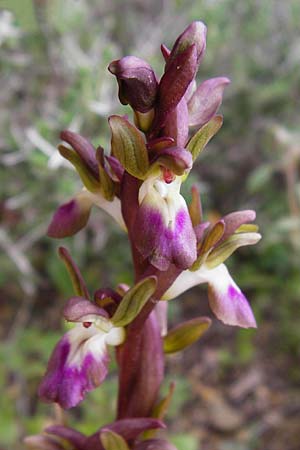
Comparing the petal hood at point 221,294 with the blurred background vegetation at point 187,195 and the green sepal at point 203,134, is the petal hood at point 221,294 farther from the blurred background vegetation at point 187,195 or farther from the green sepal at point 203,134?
the blurred background vegetation at point 187,195

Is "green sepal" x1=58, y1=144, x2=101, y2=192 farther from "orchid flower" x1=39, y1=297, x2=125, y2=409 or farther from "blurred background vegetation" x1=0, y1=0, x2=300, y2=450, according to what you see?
"blurred background vegetation" x1=0, y1=0, x2=300, y2=450

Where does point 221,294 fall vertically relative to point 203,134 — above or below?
below

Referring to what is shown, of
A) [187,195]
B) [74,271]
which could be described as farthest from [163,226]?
[187,195]

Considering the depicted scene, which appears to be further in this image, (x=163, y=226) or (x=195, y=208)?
(x=195, y=208)

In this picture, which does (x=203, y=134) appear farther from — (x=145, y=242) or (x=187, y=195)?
(x=187, y=195)

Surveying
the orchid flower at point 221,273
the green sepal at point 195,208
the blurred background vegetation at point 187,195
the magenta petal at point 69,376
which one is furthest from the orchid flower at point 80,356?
the blurred background vegetation at point 187,195

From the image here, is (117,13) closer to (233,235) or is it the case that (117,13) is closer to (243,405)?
(243,405)
